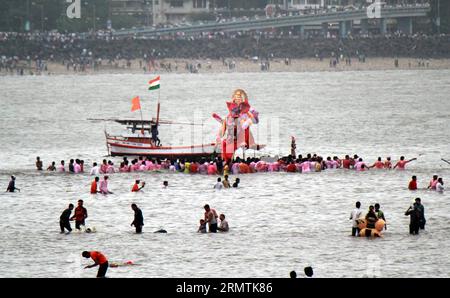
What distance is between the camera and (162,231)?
48.6m

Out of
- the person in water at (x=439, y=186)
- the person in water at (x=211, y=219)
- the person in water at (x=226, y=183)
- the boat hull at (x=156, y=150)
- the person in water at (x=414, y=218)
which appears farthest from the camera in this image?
the boat hull at (x=156, y=150)

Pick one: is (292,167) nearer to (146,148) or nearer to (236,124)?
(236,124)

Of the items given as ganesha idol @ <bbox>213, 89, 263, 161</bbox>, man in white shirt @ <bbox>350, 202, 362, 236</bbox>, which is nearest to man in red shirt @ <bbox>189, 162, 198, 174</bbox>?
ganesha idol @ <bbox>213, 89, 263, 161</bbox>

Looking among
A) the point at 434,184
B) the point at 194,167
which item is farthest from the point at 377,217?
the point at 194,167

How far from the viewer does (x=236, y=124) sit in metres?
67.5

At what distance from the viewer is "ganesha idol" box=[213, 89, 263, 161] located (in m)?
67.0

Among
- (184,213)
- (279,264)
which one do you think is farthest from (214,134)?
(279,264)

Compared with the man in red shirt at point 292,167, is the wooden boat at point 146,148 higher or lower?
higher

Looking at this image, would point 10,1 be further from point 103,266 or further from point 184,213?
point 103,266

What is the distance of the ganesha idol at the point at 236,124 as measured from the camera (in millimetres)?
67000

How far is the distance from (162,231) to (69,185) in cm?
1475

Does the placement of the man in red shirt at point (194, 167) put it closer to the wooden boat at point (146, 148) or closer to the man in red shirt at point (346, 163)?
the wooden boat at point (146, 148)

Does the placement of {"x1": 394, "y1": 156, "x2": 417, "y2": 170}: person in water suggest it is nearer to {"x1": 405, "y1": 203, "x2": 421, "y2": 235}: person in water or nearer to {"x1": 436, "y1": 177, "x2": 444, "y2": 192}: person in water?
{"x1": 436, "y1": 177, "x2": 444, "y2": 192}: person in water

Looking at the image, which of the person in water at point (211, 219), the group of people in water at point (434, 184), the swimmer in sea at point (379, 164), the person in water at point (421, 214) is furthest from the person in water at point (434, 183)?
the person in water at point (211, 219)
